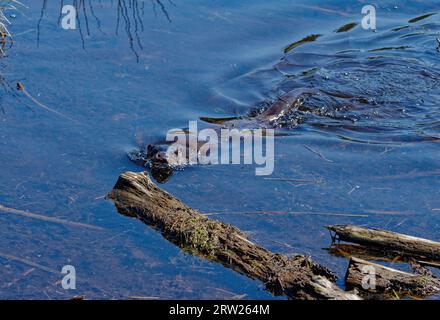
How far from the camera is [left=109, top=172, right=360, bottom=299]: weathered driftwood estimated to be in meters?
5.09

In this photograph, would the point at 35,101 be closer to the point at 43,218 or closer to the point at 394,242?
the point at 43,218

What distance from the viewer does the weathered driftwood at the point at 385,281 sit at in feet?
16.8

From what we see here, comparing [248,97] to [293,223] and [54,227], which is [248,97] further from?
[54,227]

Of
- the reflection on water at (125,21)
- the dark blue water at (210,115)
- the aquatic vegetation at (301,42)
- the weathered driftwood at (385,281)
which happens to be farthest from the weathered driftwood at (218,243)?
the aquatic vegetation at (301,42)

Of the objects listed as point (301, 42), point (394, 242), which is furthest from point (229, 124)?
point (394, 242)

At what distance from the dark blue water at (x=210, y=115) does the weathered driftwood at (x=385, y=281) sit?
24 centimetres

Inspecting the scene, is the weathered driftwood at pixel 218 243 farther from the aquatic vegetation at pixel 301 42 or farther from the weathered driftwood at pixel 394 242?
the aquatic vegetation at pixel 301 42

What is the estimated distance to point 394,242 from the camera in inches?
215

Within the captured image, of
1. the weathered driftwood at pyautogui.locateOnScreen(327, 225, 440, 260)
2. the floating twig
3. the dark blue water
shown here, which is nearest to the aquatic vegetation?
the dark blue water

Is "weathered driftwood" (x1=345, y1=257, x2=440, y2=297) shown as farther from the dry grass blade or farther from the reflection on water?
the reflection on water

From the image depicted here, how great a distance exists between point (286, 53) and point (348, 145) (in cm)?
215

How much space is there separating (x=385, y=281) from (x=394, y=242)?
429 millimetres

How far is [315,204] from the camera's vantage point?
6.29 m
